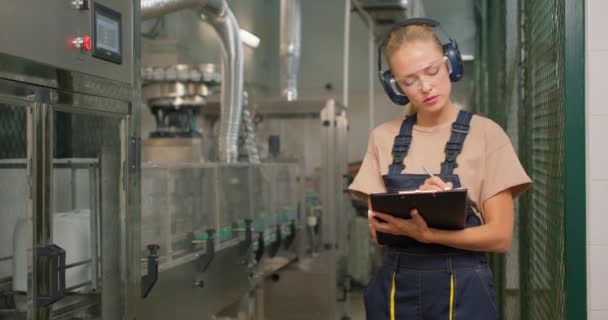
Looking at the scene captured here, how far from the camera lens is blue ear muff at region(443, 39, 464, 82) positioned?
1.50 metres

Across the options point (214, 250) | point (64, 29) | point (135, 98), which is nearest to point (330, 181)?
point (214, 250)

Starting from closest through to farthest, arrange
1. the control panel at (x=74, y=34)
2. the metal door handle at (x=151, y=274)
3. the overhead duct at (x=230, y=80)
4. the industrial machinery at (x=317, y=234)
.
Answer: the control panel at (x=74, y=34)
the metal door handle at (x=151, y=274)
the overhead duct at (x=230, y=80)
the industrial machinery at (x=317, y=234)

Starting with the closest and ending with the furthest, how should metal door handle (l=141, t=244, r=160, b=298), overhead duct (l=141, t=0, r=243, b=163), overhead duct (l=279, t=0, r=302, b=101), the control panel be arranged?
the control panel → metal door handle (l=141, t=244, r=160, b=298) → overhead duct (l=141, t=0, r=243, b=163) → overhead duct (l=279, t=0, r=302, b=101)

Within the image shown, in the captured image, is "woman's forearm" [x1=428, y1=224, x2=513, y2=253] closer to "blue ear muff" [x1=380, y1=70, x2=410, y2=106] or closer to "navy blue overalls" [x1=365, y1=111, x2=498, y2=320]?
"navy blue overalls" [x1=365, y1=111, x2=498, y2=320]

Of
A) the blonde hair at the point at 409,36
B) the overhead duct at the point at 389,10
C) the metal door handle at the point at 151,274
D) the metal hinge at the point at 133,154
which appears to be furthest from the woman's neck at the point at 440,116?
the overhead duct at the point at 389,10

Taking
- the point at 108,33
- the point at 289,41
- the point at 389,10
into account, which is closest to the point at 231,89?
the point at 289,41

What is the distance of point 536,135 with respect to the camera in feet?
6.44

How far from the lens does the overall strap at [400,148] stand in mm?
1514

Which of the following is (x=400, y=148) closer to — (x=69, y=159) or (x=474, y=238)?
(x=474, y=238)

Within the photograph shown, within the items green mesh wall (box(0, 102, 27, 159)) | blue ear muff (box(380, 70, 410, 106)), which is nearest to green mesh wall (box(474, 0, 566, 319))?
blue ear muff (box(380, 70, 410, 106))

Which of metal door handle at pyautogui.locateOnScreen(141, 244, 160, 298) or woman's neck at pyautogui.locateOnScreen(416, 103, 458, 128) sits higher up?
woman's neck at pyautogui.locateOnScreen(416, 103, 458, 128)

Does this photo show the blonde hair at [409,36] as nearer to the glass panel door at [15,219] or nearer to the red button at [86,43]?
the red button at [86,43]

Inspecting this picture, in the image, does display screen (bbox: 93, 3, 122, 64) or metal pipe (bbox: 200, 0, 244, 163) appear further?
metal pipe (bbox: 200, 0, 244, 163)

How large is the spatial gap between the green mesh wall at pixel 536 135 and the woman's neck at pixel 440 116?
23 centimetres
